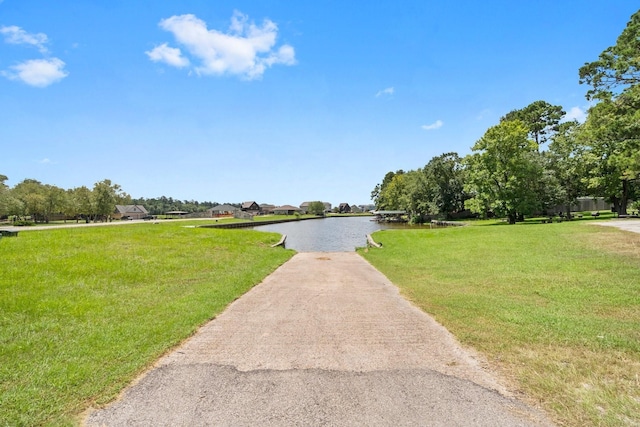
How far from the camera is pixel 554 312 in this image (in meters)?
6.07

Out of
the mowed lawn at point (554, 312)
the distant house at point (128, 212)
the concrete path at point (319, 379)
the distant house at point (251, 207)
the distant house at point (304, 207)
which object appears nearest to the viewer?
the concrete path at point (319, 379)

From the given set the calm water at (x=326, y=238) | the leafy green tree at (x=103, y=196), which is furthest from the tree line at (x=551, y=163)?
the leafy green tree at (x=103, y=196)

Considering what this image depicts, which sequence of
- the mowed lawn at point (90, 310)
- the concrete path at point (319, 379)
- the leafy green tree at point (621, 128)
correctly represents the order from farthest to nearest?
the leafy green tree at point (621, 128), the mowed lawn at point (90, 310), the concrete path at point (319, 379)

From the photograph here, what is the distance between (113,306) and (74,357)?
8.97ft

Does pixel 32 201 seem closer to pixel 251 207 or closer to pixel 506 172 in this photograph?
pixel 506 172

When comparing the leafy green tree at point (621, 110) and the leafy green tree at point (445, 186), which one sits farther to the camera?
the leafy green tree at point (445, 186)

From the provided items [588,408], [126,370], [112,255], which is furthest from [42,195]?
[588,408]

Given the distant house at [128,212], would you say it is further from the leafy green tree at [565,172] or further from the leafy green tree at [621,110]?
the leafy green tree at [621,110]

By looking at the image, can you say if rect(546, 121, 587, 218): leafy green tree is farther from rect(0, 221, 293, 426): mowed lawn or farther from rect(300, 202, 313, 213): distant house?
rect(300, 202, 313, 213): distant house

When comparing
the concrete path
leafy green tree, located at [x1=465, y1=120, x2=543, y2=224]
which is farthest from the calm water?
the concrete path

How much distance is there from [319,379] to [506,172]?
34066mm

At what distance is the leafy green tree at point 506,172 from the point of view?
103 ft

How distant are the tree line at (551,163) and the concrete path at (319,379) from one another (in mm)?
14308

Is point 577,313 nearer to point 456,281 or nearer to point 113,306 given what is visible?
point 456,281
